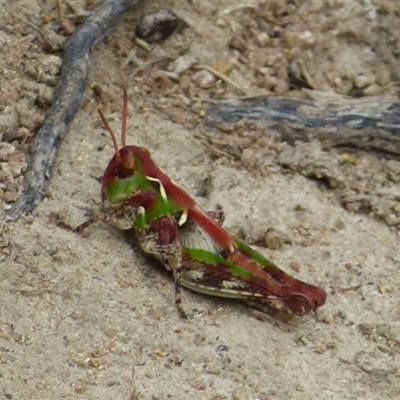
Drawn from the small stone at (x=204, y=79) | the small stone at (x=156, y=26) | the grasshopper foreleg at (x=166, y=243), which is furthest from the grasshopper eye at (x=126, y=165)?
the small stone at (x=156, y=26)

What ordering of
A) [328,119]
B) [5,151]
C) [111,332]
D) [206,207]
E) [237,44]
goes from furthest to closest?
[237,44]
[328,119]
[206,207]
[5,151]
[111,332]

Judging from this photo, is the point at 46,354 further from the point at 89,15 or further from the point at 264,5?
the point at 264,5

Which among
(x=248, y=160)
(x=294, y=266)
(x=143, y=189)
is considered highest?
(x=143, y=189)

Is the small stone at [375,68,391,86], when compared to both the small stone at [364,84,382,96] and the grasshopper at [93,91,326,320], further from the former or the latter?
the grasshopper at [93,91,326,320]

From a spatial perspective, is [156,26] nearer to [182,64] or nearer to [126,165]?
[182,64]

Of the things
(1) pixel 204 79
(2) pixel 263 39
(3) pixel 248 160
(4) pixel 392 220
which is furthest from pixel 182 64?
(4) pixel 392 220

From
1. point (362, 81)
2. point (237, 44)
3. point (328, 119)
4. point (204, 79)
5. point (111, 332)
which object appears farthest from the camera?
point (362, 81)

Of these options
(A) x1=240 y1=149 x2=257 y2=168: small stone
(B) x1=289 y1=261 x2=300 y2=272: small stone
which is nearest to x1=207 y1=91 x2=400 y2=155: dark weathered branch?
(A) x1=240 y1=149 x2=257 y2=168: small stone
